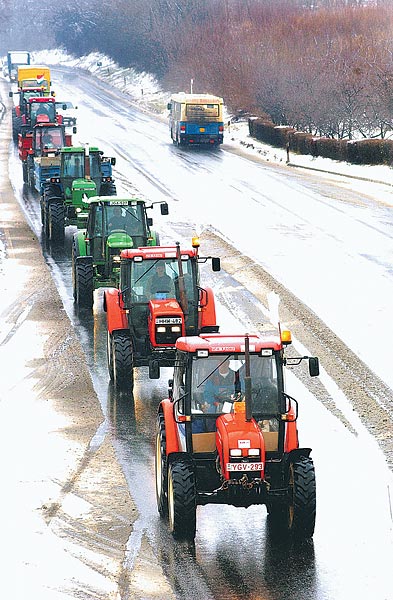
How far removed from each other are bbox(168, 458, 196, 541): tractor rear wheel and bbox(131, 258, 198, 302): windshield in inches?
273

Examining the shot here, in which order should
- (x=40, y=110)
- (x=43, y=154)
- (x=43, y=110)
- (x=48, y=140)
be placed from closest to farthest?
1. (x=43, y=154)
2. (x=48, y=140)
3. (x=40, y=110)
4. (x=43, y=110)

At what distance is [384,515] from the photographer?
14.5m

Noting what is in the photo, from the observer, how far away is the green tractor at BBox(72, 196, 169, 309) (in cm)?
2561

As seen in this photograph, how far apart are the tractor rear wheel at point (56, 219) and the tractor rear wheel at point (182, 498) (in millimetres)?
22127

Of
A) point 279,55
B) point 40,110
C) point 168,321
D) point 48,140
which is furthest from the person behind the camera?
point 279,55

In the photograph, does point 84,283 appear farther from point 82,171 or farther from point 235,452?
point 235,452

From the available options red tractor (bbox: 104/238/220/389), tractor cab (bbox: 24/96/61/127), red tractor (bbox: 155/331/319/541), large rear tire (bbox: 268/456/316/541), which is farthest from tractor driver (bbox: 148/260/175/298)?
tractor cab (bbox: 24/96/61/127)

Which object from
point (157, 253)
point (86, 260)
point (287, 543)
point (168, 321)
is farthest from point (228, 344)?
point (86, 260)

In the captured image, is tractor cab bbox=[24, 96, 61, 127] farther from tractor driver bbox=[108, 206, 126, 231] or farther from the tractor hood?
the tractor hood

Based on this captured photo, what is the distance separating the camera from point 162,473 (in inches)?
550

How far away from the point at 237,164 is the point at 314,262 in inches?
917

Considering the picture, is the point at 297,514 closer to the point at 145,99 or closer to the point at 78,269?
the point at 78,269

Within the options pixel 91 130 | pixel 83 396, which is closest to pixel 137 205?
pixel 83 396

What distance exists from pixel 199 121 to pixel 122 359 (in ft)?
138
